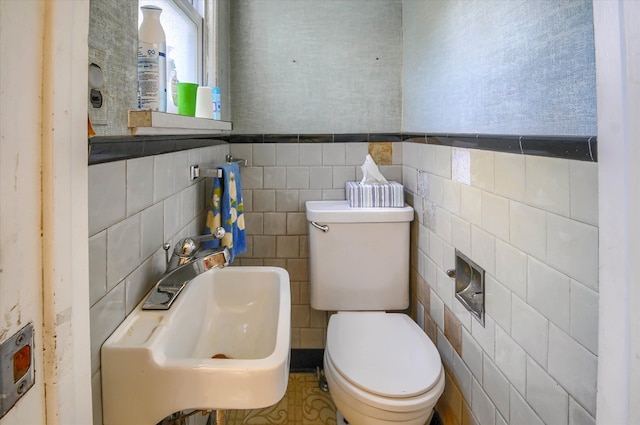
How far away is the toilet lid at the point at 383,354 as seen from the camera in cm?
130

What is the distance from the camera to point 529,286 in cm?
99

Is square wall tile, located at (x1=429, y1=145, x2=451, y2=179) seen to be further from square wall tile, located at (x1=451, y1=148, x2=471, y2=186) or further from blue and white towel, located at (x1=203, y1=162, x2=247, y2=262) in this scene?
blue and white towel, located at (x1=203, y1=162, x2=247, y2=262)

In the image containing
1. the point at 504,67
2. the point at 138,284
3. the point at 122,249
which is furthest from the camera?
the point at 504,67

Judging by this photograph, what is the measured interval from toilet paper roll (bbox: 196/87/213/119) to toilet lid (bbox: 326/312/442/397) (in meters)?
1.02

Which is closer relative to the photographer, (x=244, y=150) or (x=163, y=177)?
(x=163, y=177)

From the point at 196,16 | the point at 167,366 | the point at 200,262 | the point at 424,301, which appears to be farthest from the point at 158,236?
the point at 424,301

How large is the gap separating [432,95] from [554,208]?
99cm

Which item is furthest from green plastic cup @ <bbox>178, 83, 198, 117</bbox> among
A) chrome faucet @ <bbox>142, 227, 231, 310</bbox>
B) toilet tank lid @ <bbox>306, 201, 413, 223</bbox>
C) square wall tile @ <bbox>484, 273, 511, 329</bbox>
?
square wall tile @ <bbox>484, 273, 511, 329</bbox>

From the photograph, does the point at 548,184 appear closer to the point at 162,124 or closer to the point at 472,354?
the point at 472,354

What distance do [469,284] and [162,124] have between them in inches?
42.9

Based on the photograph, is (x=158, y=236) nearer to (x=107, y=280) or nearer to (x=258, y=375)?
(x=107, y=280)

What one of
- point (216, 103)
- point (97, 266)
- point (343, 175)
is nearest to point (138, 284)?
point (97, 266)

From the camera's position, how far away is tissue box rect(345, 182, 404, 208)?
1956 mm

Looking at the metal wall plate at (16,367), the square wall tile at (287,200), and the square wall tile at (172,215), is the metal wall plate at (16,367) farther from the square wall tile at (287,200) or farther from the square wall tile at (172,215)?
the square wall tile at (287,200)
